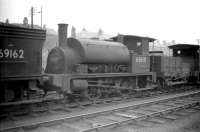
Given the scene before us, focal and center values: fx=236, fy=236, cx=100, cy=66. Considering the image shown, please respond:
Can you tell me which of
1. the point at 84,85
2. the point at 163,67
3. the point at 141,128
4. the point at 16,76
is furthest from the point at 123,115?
the point at 163,67

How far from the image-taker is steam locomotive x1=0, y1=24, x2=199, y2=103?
6.79 m

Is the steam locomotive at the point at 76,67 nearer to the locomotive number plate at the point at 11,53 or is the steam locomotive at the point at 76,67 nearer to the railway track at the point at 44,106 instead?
the locomotive number plate at the point at 11,53

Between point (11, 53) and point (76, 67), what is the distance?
10.8ft

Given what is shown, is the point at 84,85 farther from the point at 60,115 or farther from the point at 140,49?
the point at 140,49

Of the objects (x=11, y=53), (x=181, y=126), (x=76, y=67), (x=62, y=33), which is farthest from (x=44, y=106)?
(x=181, y=126)

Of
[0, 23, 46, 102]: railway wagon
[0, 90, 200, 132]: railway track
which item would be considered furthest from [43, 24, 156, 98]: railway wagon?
[0, 90, 200, 132]: railway track

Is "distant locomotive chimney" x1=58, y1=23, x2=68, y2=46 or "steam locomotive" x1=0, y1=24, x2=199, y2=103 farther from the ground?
"distant locomotive chimney" x1=58, y1=23, x2=68, y2=46

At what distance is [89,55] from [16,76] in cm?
369

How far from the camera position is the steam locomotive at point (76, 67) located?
6.79 metres

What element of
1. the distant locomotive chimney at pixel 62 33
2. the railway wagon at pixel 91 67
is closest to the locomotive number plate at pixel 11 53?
the railway wagon at pixel 91 67

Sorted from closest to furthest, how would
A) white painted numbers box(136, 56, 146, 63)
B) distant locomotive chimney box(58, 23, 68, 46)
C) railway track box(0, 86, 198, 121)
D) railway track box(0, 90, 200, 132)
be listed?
railway track box(0, 90, 200, 132), railway track box(0, 86, 198, 121), distant locomotive chimney box(58, 23, 68, 46), white painted numbers box(136, 56, 146, 63)

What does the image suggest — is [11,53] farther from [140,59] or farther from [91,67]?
[140,59]

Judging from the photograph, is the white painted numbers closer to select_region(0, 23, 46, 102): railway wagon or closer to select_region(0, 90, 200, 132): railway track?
select_region(0, 90, 200, 132): railway track

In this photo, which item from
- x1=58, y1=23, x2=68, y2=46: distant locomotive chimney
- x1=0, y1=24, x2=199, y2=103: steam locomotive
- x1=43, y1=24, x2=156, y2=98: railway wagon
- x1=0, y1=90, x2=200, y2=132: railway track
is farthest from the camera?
x1=58, y1=23, x2=68, y2=46: distant locomotive chimney
